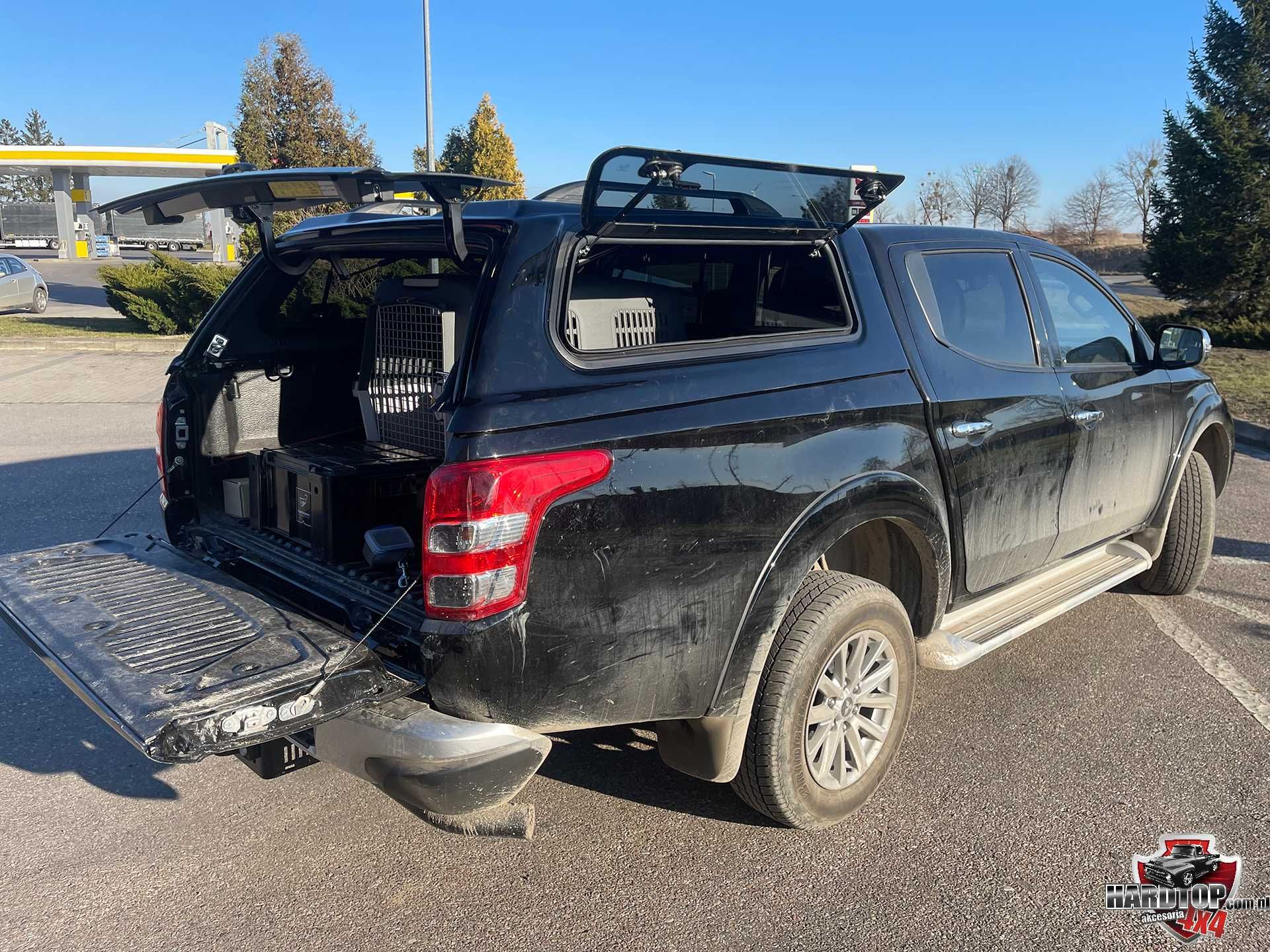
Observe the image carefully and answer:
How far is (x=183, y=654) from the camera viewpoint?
2629 mm

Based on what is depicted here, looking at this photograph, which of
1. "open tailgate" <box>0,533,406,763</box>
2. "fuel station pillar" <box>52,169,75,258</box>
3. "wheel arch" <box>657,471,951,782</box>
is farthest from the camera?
"fuel station pillar" <box>52,169,75,258</box>

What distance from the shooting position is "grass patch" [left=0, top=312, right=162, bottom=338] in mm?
Answer: 16859

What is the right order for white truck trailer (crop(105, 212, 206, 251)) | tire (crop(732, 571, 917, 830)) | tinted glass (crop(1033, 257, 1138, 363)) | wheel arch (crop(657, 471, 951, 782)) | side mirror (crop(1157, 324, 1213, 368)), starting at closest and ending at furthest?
wheel arch (crop(657, 471, 951, 782)) < tire (crop(732, 571, 917, 830)) < tinted glass (crop(1033, 257, 1138, 363)) < side mirror (crop(1157, 324, 1213, 368)) < white truck trailer (crop(105, 212, 206, 251))

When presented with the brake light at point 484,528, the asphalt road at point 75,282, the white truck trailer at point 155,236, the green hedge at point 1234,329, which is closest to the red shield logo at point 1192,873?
the brake light at point 484,528

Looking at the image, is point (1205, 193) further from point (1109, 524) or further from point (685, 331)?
point (685, 331)

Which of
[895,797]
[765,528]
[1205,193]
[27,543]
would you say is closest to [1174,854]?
[895,797]

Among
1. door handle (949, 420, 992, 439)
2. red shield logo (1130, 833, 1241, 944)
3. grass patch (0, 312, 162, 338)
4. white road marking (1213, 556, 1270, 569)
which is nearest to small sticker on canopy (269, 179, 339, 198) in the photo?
door handle (949, 420, 992, 439)

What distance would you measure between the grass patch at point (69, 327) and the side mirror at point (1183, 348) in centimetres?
1628

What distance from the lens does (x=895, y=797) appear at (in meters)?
3.39

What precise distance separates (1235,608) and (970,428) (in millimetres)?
2717

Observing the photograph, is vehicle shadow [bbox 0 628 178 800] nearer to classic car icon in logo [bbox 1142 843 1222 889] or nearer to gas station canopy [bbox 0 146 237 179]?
classic car icon in logo [bbox 1142 843 1222 889]

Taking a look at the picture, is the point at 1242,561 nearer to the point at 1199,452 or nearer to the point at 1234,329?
the point at 1199,452

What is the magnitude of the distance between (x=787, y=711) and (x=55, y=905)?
6.99 ft

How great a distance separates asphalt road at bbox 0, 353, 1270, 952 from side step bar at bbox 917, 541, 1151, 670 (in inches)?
15.7
